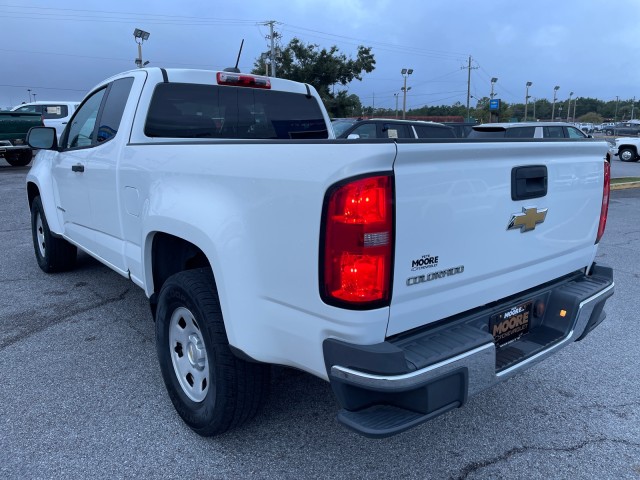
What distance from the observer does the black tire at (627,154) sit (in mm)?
25109

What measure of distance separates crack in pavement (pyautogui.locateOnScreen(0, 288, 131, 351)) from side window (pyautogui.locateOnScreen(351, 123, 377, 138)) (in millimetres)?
8753

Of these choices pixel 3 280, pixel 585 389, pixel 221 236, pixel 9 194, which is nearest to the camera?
pixel 221 236

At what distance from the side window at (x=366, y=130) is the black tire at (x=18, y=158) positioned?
38.2 feet

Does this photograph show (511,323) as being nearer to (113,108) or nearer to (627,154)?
(113,108)

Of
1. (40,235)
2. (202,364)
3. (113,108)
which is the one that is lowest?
(202,364)

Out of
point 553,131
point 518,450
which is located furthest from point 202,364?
point 553,131

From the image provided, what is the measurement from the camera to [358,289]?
1.94 metres

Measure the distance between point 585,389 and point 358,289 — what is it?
7.20 ft

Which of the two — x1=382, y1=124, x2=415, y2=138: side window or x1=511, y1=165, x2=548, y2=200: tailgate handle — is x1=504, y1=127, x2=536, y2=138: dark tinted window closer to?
x1=382, y1=124, x2=415, y2=138: side window

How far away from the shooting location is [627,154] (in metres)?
25.3

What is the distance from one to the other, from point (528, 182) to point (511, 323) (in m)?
0.69

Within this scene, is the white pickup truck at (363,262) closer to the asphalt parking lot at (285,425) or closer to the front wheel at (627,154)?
the asphalt parking lot at (285,425)

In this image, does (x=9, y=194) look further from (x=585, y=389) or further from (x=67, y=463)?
(x=585, y=389)

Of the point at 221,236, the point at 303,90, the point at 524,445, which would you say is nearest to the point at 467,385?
the point at 524,445
